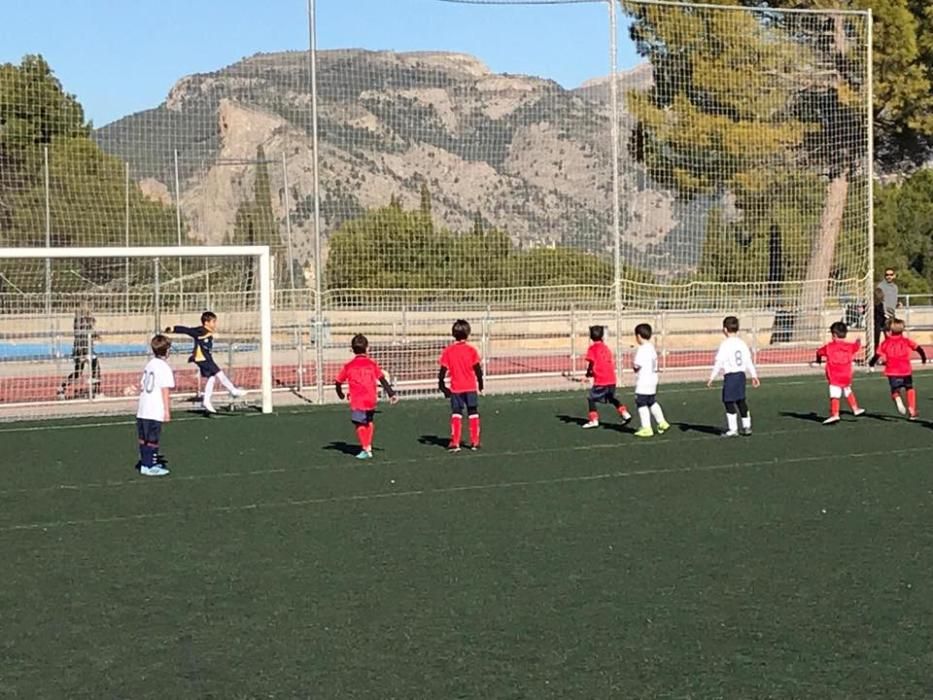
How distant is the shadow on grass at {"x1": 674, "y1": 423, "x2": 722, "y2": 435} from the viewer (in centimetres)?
1569

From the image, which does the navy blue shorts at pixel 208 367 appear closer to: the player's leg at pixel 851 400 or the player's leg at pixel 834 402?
the player's leg at pixel 834 402

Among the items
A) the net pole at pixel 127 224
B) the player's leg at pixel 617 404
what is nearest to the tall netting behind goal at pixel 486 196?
the net pole at pixel 127 224

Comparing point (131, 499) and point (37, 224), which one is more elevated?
Answer: point (37, 224)

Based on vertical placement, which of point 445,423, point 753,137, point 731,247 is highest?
point 753,137

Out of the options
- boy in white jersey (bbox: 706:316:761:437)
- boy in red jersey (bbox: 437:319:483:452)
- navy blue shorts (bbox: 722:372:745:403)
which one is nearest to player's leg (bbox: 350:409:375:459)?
boy in red jersey (bbox: 437:319:483:452)

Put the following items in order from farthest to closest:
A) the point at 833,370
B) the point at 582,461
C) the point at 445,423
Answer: the point at 445,423, the point at 833,370, the point at 582,461

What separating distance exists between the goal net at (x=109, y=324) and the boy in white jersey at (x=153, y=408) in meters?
7.26

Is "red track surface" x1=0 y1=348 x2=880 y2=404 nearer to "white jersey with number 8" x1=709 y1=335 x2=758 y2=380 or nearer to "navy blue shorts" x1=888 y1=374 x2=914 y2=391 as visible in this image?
"navy blue shorts" x1=888 y1=374 x2=914 y2=391

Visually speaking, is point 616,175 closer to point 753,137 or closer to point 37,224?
point 753,137

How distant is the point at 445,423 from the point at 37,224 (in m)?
8.62

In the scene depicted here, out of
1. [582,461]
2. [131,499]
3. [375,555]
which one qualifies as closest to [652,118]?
[582,461]

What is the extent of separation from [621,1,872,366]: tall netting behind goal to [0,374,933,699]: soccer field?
11463 mm

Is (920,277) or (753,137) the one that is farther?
(920,277)

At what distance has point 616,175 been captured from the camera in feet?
70.8
